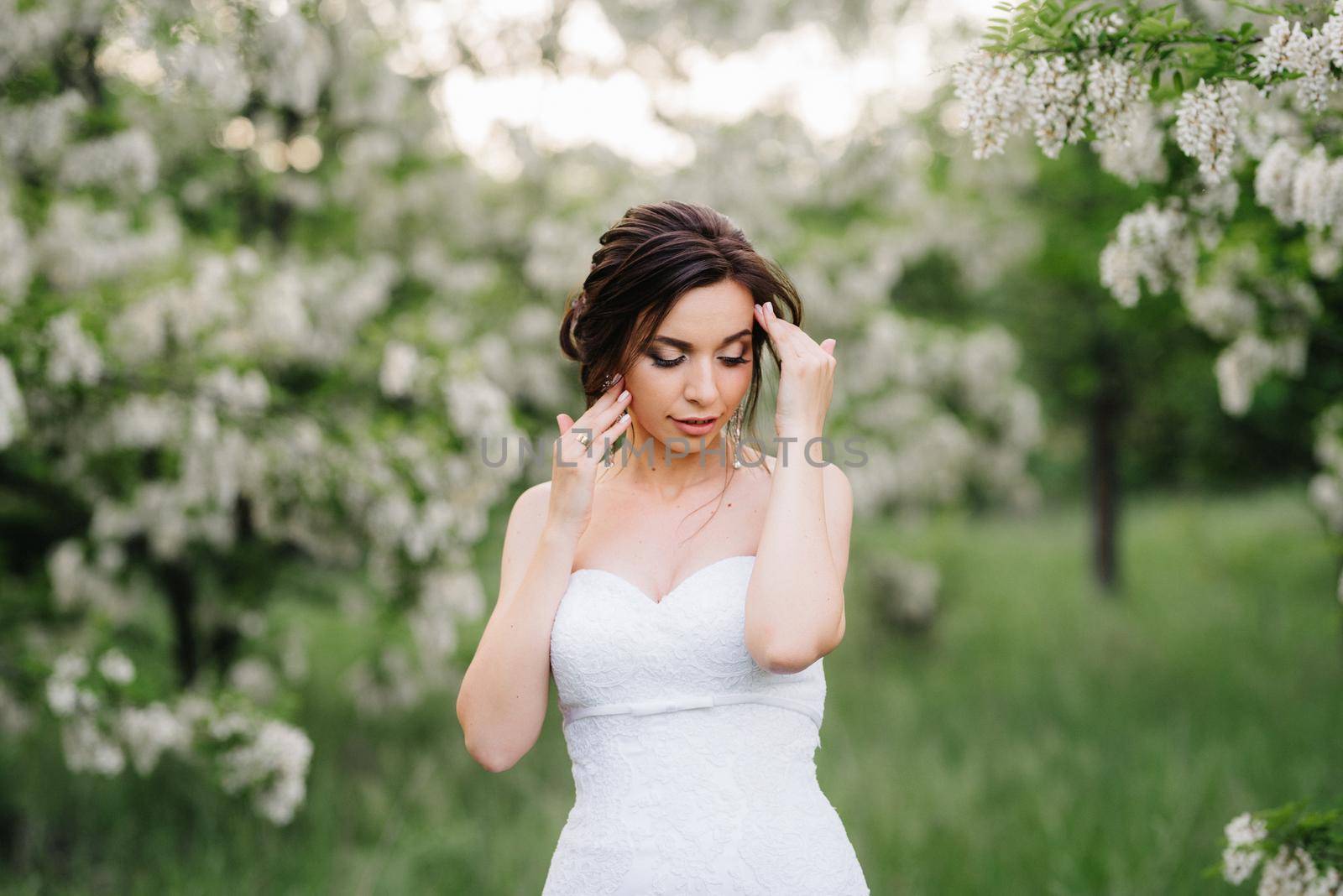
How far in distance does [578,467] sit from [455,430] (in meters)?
3.18

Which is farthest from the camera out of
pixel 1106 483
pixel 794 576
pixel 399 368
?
pixel 1106 483

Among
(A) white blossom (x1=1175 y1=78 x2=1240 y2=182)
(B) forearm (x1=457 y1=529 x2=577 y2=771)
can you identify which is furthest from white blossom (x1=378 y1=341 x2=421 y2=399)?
(A) white blossom (x1=1175 y1=78 x2=1240 y2=182)

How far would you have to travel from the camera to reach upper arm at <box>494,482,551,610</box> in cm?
225

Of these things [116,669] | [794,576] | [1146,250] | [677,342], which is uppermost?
[1146,250]

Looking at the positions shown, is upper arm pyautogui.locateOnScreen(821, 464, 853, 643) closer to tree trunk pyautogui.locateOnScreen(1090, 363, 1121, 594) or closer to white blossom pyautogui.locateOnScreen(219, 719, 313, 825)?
white blossom pyautogui.locateOnScreen(219, 719, 313, 825)

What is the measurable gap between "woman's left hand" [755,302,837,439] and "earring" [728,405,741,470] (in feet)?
0.81

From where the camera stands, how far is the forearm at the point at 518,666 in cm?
207

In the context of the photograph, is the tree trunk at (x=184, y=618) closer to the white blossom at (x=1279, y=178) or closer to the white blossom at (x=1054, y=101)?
the white blossom at (x=1054, y=101)

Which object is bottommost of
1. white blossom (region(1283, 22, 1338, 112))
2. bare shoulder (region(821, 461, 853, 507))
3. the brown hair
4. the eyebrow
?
bare shoulder (region(821, 461, 853, 507))

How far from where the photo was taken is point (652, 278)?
6.96 feet

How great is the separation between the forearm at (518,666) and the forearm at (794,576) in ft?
1.27

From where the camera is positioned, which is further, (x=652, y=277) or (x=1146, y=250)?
(x=1146, y=250)

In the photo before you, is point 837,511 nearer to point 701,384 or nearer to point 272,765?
point 701,384

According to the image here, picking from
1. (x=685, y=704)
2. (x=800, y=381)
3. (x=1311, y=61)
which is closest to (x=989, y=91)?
(x=1311, y=61)
